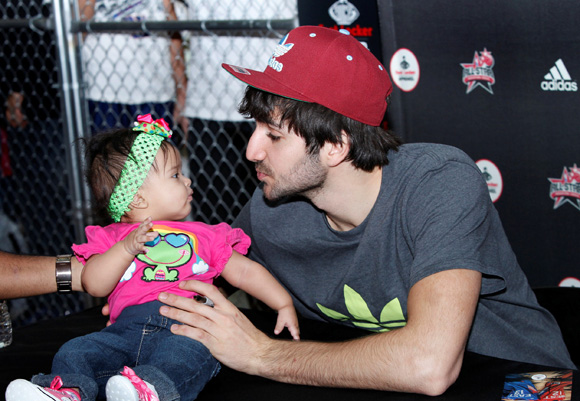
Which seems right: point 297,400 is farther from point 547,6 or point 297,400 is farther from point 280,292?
point 547,6

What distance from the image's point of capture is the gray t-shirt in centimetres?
160

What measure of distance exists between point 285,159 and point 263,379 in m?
0.63

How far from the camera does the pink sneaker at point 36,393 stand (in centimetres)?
135

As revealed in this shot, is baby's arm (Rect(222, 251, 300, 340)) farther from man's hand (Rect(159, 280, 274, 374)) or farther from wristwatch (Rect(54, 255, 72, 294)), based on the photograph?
wristwatch (Rect(54, 255, 72, 294))

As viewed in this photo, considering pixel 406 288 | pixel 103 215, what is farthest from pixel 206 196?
pixel 406 288

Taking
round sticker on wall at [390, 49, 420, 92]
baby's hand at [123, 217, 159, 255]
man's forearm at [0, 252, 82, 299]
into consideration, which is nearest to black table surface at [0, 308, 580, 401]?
man's forearm at [0, 252, 82, 299]

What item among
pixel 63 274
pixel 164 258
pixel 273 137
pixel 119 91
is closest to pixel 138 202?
pixel 164 258

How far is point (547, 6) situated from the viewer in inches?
93.8

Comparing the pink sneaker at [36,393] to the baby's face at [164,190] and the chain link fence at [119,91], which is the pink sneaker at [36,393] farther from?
the chain link fence at [119,91]

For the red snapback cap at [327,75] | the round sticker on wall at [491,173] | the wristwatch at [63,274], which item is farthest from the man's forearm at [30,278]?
the round sticker on wall at [491,173]

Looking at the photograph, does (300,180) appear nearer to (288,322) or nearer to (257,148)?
(257,148)

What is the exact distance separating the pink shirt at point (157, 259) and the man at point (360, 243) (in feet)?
0.24

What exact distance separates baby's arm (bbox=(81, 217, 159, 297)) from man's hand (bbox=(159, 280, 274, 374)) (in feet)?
0.44

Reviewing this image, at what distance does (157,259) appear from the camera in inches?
70.4
